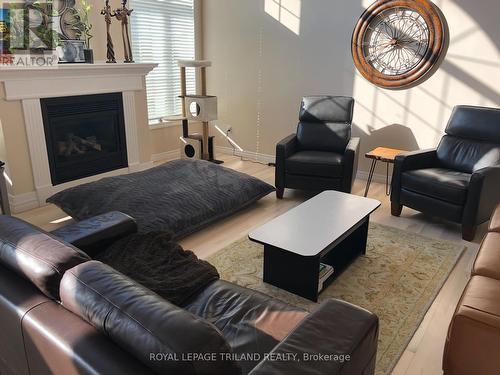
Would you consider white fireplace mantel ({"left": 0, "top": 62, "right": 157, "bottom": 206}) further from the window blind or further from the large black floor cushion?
the window blind

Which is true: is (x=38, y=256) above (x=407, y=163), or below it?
above

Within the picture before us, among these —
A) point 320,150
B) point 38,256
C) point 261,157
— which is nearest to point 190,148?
point 261,157

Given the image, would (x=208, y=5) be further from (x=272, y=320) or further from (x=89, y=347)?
(x=89, y=347)

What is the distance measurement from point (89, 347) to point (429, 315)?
6.23 ft

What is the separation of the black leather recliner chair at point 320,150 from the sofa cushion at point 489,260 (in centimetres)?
167

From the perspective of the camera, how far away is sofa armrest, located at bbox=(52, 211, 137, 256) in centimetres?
194

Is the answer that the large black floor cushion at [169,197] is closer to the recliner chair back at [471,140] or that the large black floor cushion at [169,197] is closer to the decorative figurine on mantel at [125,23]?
the decorative figurine on mantel at [125,23]

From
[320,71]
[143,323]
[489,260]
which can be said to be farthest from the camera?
[320,71]

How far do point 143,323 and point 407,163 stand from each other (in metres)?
3.03

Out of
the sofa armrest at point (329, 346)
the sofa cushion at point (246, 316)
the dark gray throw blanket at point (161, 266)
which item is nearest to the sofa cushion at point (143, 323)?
the sofa armrest at point (329, 346)

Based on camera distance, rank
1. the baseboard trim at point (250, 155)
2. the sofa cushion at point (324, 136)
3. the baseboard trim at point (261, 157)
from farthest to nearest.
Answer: the baseboard trim at point (250, 155) → the baseboard trim at point (261, 157) → the sofa cushion at point (324, 136)

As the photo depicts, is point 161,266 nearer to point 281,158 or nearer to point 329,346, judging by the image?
point 329,346

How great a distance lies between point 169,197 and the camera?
3.31m

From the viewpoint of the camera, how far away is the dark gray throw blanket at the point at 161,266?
175 centimetres
